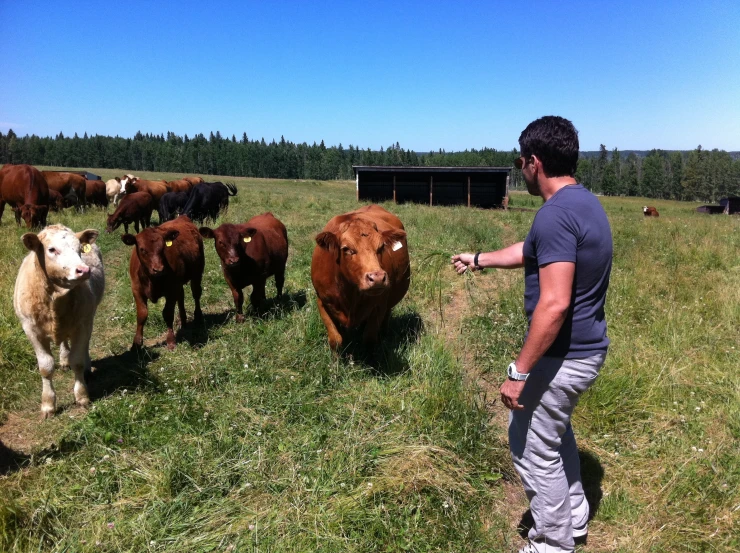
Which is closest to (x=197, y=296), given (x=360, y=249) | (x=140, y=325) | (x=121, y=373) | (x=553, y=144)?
(x=140, y=325)

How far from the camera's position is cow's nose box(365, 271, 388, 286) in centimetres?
423

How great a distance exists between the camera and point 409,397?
440 centimetres

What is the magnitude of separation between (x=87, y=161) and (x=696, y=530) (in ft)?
498

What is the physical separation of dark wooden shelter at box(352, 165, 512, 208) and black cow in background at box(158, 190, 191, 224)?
15.1 meters

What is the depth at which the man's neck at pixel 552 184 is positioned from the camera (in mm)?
2691

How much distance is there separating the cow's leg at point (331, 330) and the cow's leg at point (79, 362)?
2.52 meters

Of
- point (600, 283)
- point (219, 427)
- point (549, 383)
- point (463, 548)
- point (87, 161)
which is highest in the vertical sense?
point (87, 161)

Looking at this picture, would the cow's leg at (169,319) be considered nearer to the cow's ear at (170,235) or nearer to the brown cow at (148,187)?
the cow's ear at (170,235)

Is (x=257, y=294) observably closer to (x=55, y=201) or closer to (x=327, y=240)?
(x=327, y=240)

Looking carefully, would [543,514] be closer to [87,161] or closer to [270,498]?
[270,498]

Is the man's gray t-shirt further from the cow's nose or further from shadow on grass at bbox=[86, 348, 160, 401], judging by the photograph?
shadow on grass at bbox=[86, 348, 160, 401]

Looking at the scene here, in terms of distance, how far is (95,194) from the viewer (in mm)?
21844

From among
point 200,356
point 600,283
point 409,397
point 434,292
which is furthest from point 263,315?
point 600,283

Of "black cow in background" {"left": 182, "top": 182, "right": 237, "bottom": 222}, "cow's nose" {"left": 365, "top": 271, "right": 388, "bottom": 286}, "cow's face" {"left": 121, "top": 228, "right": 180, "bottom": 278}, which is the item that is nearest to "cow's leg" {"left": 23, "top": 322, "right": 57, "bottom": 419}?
"cow's face" {"left": 121, "top": 228, "right": 180, "bottom": 278}
